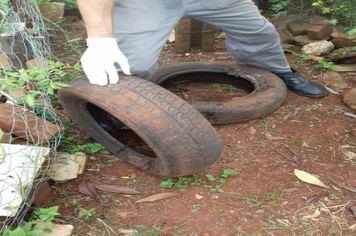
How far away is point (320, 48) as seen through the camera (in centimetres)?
387

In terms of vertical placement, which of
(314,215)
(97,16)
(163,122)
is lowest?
(314,215)

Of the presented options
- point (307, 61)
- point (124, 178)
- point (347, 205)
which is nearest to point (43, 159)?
point (124, 178)

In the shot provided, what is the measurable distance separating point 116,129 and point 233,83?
134cm

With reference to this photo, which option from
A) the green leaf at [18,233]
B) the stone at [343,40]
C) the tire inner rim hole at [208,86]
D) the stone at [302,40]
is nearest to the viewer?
the green leaf at [18,233]

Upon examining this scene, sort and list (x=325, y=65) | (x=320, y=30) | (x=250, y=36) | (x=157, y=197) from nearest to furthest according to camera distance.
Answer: (x=157, y=197) → (x=250, y=36) → (x=325, y=65) → (x=320, y=30)

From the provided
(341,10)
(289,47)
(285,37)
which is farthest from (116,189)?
(341,10)

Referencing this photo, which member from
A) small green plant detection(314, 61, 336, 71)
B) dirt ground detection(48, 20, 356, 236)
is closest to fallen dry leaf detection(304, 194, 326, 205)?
dirt ground detection(48, 20, 356, 236)

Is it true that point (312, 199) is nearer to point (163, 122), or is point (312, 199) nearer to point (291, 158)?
point (291, 158)

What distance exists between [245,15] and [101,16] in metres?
1.33

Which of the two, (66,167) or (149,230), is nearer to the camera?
(149,230)

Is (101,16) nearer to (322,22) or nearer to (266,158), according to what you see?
(266,158)

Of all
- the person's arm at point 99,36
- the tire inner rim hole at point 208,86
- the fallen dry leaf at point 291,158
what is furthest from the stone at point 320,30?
the person's arm at point 99,36

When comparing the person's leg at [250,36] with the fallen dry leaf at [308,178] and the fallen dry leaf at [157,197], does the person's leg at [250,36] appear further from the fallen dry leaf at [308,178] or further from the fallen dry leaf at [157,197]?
the fallen dry leaf at [157,197]

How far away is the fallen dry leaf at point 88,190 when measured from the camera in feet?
6.19
